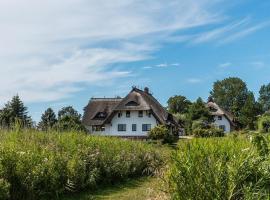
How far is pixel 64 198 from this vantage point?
1205cm

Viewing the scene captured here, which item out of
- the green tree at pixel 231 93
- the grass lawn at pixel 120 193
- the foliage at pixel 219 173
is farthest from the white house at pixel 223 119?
the foliage at pixel 219 173

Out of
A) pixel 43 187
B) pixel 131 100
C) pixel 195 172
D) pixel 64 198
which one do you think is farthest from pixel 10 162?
pixel 131 100

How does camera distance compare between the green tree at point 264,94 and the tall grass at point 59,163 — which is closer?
the tall grass at point 59,163

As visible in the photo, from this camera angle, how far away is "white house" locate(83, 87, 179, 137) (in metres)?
60.9

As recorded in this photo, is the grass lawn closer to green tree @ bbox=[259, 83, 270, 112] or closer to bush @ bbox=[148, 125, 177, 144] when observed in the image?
bush @ bbox=[148, 125, 177, 144]

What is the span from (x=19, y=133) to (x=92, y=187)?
2.57m

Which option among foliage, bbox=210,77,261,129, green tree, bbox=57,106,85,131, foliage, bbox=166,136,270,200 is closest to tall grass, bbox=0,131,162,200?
green tree, bbox=57,106,85,131

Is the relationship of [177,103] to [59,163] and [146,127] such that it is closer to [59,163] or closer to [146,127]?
[146,127]

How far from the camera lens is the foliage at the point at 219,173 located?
20.9 ft

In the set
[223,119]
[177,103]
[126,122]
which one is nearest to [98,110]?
[126,122]

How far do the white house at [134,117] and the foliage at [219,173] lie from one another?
2032 inches

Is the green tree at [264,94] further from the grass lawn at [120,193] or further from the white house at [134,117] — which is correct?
the grass lawn at [120,193]

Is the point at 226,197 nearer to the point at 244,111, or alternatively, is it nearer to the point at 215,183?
the point at 215,183

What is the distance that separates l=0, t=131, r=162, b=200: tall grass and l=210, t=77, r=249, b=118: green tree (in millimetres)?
87353
